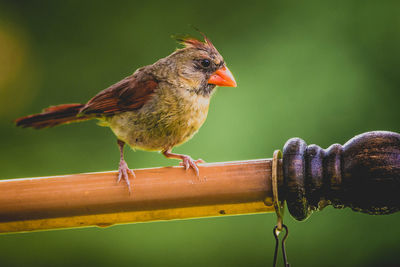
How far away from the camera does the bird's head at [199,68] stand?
1.87m

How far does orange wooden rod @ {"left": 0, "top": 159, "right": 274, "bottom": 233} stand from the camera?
46.4 inches

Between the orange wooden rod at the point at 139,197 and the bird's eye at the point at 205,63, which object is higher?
the bird's eye at the point at 205,63

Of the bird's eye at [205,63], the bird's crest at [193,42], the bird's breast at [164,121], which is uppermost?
the bird's crest at [193,42]

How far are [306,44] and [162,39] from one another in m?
1.07

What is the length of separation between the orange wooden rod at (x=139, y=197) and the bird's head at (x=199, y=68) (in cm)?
65

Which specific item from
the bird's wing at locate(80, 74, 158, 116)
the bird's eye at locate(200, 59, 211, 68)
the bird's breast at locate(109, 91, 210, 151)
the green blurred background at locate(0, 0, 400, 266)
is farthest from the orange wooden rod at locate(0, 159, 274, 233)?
the green blurred background at locate(0, 0, 400, 266)

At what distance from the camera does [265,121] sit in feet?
9.86

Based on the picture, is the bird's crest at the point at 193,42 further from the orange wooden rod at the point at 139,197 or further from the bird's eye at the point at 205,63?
the orange wooden rod at the point at 139,197

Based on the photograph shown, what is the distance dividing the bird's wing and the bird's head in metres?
0.12

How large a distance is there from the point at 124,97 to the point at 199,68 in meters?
0.32

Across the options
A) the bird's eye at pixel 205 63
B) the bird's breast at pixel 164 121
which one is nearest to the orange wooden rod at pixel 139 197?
the bird's breast at pixel 164 121

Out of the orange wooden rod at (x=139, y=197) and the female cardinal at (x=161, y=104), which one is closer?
the orange wooden rod at (x=139, y=197)

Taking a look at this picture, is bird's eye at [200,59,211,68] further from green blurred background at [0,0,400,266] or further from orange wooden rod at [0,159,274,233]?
green blurred background at [0,0,400,266]

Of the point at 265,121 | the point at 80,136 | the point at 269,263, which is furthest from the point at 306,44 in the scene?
the point at 80,136
